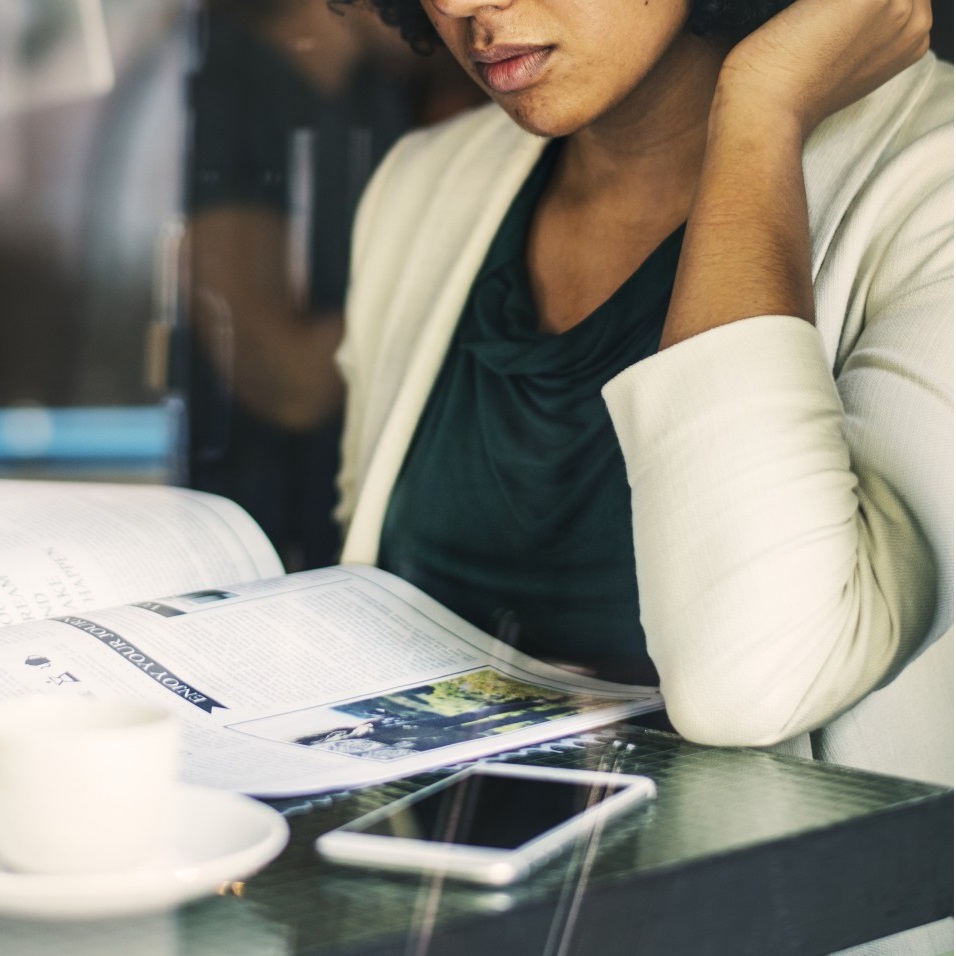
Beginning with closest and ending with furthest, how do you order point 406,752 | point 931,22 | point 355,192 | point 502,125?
point 406,752 → point 931,22 → point 502,125 → point 355,192

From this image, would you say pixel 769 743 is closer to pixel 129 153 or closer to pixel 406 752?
pixel 406 752

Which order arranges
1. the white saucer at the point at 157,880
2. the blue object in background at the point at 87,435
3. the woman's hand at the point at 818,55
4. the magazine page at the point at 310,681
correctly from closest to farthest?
the white saucer at the point at 157,880 < the magazine page at the point at 310,681 < the woman's hand at the point at 818,55 < the blue object in background at the point at 87,435

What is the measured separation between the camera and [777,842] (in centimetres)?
34

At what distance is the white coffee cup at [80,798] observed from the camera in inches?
11.6

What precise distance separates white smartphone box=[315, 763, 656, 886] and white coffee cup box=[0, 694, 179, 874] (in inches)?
2.2

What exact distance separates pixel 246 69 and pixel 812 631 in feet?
2.84

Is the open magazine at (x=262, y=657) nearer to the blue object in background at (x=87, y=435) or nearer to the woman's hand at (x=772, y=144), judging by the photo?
the woman's hand at (x=772, y=144)

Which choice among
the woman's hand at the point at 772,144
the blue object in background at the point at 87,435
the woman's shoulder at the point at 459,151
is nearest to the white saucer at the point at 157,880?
the woman's hand at the point at 772,144

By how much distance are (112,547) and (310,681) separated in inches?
7.6

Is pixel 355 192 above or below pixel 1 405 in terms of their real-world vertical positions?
above

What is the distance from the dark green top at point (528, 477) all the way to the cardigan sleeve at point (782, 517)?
11cm

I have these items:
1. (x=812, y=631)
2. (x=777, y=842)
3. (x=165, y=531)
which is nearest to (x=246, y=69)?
(x=165, y=531)

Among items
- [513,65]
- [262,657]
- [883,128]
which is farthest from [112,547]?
[883,128]

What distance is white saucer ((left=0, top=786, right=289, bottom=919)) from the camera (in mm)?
282
